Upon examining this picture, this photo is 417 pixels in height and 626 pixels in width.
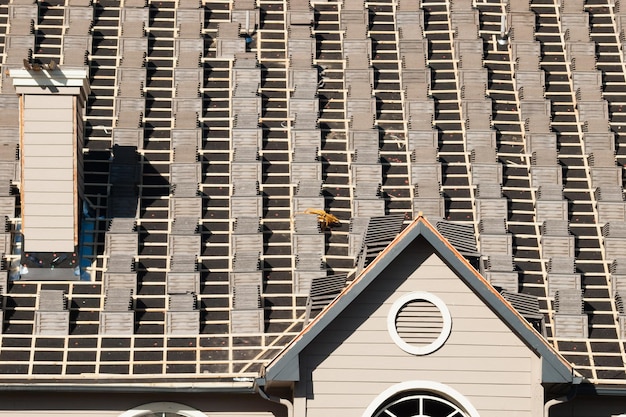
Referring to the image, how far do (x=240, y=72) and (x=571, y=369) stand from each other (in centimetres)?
1801

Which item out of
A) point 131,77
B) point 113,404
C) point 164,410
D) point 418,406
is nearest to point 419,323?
point 418,406

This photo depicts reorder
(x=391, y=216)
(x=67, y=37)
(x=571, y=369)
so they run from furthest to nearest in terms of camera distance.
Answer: (x=67, y=37), (x=391, y=216), (x=571, y=369)

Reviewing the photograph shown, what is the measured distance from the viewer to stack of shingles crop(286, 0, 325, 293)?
5141cm

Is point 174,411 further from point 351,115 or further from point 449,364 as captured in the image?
point 351,115

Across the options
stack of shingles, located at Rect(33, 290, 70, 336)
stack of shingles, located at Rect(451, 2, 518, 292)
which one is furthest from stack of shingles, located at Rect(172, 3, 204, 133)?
stack of shingles, located at Rect(451, 2, 518, 292)

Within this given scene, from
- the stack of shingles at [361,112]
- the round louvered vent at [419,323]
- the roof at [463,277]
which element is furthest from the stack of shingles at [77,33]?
the round louvered vent at [419,323]

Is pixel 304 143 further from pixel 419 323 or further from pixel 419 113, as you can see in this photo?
pixel 419 323

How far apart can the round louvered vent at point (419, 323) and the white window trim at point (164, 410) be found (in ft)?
21.1

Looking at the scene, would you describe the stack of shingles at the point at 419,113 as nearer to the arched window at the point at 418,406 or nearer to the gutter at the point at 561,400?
the arched window at the point at 418,406

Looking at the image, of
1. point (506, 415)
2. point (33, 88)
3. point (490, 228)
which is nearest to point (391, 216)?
point (490, 228)

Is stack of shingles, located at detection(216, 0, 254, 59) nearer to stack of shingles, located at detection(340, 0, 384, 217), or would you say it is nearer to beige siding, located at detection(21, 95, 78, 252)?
stack of shingles, located at detection(340, 0, 384, 217)

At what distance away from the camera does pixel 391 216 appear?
50281 mm

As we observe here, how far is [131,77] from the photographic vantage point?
57156 millimetres

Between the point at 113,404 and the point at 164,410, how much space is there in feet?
4.87
